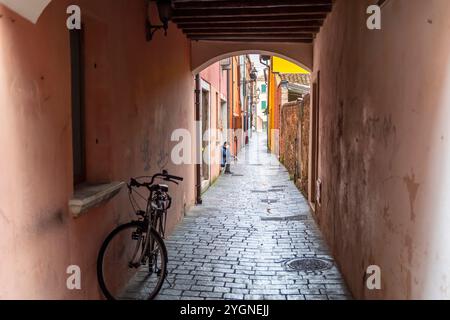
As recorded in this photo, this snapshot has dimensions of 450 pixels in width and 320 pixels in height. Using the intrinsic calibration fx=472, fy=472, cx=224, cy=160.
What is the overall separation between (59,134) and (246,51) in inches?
256

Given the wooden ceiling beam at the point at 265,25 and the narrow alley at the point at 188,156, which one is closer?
the narrow alley at the point at 188,156

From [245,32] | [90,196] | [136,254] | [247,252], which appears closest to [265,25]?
[245,32]

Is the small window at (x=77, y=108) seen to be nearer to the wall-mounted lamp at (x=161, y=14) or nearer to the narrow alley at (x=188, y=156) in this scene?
the narrow alley at (x=188, y=156)

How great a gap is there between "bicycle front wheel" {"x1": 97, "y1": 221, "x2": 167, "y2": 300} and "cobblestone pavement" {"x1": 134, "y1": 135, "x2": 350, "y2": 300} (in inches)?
8.4

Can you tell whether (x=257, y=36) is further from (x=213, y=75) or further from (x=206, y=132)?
(x=213, y=75)

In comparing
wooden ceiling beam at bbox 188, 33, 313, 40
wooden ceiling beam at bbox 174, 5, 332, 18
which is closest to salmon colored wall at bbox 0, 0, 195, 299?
wooden ceiling beam at bbox 174, 5, 332, 18

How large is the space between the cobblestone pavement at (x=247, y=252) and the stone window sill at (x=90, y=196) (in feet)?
3.91

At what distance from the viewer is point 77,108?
4.22 meters

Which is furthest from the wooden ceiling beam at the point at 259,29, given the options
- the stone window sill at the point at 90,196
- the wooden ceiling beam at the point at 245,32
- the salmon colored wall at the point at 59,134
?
the stone window sill at the point at 90,196

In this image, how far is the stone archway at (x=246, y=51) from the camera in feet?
29.6

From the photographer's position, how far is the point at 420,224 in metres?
2.47

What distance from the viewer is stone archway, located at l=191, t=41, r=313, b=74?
9.01 metres

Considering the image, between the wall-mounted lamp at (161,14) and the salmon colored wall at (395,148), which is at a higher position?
the wall-mounted lamp at (161,14)
